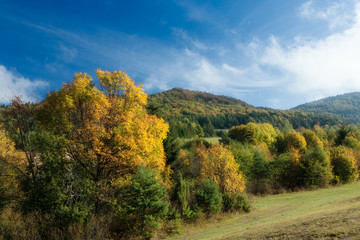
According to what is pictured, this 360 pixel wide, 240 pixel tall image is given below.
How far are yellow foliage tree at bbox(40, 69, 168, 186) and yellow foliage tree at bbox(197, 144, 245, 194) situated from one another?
1353cm

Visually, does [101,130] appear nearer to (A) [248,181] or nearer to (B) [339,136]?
(A) [248,181]

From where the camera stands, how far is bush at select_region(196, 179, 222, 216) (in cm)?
2325

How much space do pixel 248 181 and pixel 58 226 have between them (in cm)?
3800

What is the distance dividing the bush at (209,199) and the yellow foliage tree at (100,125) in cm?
891

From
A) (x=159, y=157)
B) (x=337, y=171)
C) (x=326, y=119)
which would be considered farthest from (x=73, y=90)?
(x=326, y=119)

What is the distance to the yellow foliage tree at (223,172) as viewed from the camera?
2805 centimetres

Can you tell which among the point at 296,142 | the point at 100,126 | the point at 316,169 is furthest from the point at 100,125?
the point at 296,142

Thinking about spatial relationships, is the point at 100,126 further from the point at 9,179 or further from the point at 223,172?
the point at 223,172

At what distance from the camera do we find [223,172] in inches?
1155

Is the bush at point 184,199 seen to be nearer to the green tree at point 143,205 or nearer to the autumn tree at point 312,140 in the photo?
the green tree at point 143,205

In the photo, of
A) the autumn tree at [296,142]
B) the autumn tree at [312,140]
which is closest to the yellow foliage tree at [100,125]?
the autumn tree at [296,142]

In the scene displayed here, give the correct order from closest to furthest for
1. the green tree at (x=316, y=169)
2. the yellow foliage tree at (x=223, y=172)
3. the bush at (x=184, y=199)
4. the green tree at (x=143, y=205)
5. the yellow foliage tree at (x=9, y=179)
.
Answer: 1. the green tree at (x=143, y=205)
2. the yellow foliage tree at (x=9, y=179)
3. the bush at (x=184, y=199)
4. the yellow foliage tree at (x=223, y=172)
5. the green tree at (x=316, y=169)

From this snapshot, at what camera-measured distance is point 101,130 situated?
17828mm

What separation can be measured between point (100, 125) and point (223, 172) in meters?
19.5
